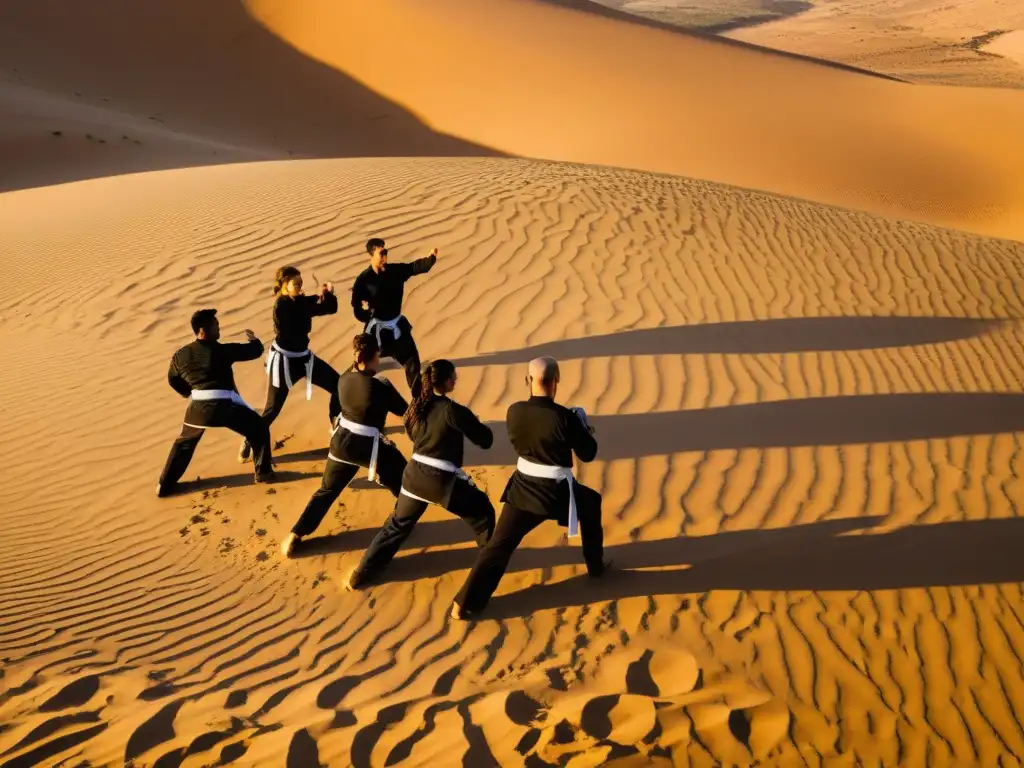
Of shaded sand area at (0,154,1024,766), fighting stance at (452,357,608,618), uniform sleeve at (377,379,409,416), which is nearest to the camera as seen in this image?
shaded sand area at (0,154,1024,766)

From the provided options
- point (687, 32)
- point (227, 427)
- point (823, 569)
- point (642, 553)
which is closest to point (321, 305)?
point (227, 427)

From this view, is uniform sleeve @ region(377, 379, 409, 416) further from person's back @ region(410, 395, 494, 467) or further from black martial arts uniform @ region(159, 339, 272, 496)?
black martial arts uniform @ region(159, 339, 272, 496)

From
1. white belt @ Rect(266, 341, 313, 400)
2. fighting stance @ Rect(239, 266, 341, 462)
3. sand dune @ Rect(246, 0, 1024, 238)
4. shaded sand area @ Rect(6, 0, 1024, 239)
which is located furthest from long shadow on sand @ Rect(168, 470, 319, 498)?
sand dune @ Rect(246, 0, 1024, 238)

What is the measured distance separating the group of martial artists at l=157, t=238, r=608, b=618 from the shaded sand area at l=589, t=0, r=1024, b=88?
106 feet

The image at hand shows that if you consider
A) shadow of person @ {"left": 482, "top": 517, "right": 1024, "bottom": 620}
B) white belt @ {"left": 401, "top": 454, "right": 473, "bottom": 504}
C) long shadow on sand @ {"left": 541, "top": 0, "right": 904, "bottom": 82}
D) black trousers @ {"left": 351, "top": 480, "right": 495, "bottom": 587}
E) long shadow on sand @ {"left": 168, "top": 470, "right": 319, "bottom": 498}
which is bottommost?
shadow of person @ {"left": 482, "top": 517, "right": 1024, "bottom": 620}

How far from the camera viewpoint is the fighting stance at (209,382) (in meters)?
5.89

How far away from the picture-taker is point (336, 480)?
5.30 m

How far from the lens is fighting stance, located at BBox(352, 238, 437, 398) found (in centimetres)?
678

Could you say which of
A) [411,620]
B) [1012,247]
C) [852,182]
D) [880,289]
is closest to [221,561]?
[411,620]

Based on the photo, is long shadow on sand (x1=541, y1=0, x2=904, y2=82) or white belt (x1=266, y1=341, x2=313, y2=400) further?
long shadow on sand (x1=541, y1=0, x2=904, y2=82)

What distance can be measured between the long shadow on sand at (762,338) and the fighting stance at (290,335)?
167cm

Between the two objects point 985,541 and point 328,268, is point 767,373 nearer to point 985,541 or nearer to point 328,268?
point 985,541

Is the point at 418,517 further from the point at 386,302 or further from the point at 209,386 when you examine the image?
the point at 386,302

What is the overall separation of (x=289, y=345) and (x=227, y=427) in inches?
30.0
